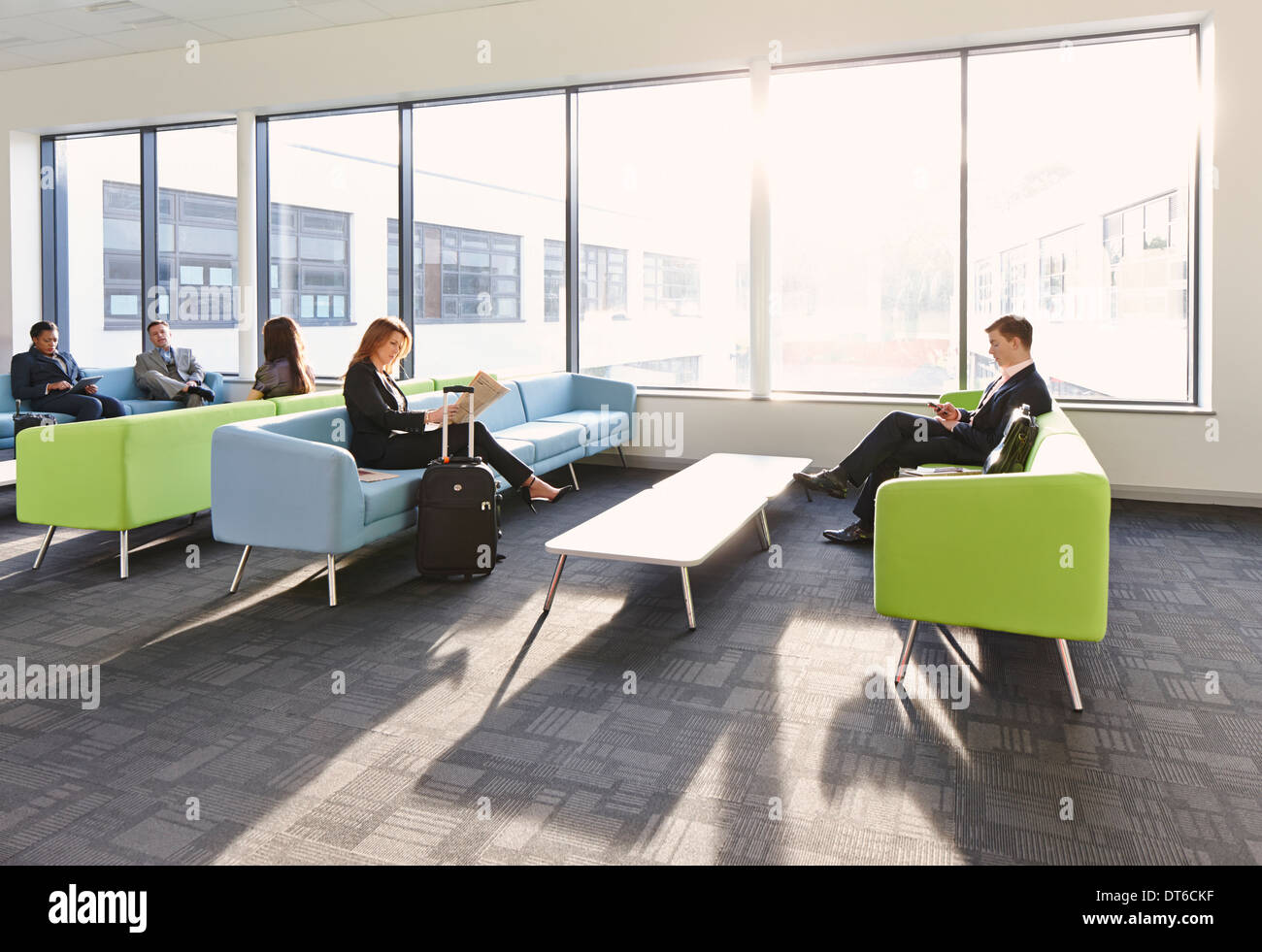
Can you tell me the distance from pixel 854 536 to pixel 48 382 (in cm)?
569

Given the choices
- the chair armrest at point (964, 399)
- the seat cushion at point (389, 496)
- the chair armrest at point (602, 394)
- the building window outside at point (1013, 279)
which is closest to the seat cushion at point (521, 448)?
the seat cushion at point (389, 496)

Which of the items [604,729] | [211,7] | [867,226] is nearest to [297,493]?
[604,729]

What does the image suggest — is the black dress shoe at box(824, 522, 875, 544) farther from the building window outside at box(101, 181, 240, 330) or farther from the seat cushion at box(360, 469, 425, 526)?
the building window outside at box(101, 181, 240, 330)

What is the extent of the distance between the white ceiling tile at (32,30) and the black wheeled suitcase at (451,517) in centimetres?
552

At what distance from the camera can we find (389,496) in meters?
4.14

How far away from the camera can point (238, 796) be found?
90.2 inches

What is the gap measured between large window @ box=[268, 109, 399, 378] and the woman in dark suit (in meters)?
3.31

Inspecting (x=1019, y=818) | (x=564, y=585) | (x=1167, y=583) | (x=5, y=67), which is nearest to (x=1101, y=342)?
(x=1167, y=583)

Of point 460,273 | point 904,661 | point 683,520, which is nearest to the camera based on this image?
point 904,661

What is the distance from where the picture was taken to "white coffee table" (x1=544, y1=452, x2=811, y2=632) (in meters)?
3.51

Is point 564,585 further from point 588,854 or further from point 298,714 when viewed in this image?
point 588,854

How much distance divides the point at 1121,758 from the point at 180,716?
8.23 ft

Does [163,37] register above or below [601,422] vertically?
above

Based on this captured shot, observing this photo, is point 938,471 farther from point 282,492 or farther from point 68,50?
point 68,50
